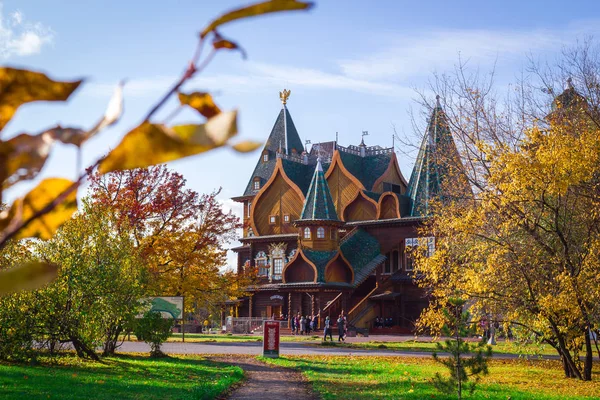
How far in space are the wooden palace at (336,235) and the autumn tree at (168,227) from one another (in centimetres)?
766

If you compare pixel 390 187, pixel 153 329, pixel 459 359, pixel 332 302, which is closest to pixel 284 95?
pixel 390 187

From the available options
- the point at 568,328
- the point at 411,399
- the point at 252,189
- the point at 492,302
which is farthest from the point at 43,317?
the point at 252,189

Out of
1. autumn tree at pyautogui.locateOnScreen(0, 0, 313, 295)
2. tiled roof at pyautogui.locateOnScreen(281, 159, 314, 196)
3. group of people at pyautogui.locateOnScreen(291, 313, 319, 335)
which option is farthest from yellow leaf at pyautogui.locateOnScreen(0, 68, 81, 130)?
tiled roof at pyautogui.locateOnScreen(281, 159, 314, 196)

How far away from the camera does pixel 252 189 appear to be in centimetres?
6241

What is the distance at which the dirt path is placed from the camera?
13.6 metres

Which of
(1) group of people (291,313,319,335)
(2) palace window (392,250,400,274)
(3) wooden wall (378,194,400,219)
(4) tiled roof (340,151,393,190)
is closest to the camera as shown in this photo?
(1) group of people (291,313,319,335)

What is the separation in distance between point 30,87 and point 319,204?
48758 millimetres

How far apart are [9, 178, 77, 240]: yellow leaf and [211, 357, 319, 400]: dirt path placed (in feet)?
40.7

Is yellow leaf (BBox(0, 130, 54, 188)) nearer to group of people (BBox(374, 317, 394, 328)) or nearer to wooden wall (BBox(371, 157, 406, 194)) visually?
group of people (BBox(374, 317, 394, 328))

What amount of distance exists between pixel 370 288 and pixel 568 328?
33.8 m

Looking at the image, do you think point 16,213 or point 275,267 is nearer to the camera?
point 16,213

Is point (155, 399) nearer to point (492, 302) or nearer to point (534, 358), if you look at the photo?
point (492, 302)

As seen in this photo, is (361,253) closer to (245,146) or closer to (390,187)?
(390,187)

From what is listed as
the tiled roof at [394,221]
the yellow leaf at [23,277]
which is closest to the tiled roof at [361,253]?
the tiled roof at [394,221]
